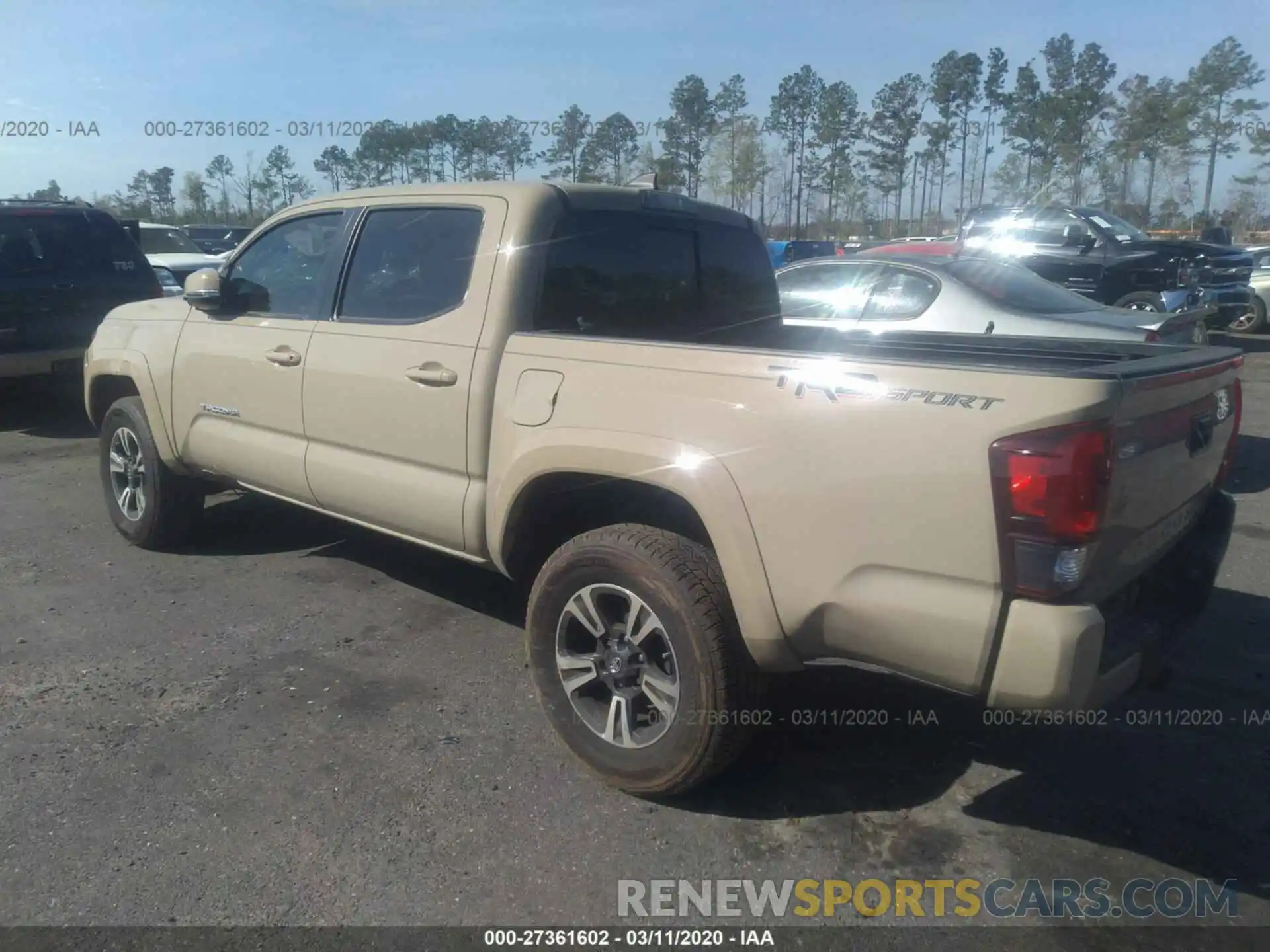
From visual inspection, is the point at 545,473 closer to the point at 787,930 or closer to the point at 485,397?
the point at 485,397

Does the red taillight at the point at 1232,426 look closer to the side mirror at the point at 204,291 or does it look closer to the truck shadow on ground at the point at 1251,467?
the truck shadow on ground at the point at 1251,467

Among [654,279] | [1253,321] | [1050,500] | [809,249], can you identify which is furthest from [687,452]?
[809,249]

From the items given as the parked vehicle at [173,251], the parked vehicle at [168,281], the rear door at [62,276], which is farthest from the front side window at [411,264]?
the parked vehicle at [173,251]

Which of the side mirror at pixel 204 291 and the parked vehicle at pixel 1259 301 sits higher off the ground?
the side mirror at pixel 204 291

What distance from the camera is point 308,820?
3139 millimetres

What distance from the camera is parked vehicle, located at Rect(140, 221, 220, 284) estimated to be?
47.3 ft

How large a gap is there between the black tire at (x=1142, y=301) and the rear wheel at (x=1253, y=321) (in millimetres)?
4068

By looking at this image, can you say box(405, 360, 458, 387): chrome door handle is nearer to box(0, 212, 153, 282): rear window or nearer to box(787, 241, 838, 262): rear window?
box(0, 212, 153, 282): rear window

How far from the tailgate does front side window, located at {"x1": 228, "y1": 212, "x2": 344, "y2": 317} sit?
10.9ft

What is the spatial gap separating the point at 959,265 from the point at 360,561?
4.61 meters

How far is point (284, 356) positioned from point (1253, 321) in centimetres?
1802

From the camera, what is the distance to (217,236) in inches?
1071

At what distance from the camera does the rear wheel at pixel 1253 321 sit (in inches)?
683

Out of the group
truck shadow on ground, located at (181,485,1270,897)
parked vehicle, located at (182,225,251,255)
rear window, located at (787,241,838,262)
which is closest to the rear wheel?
rear window, located at (787,241,838,262)
